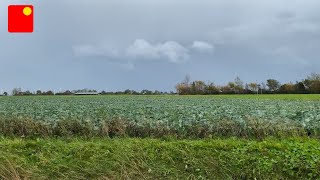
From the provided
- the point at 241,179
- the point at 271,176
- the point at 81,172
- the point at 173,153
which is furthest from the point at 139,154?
the point at 271,176

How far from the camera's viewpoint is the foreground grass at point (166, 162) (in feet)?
20.4

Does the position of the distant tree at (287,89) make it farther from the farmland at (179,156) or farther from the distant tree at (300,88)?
the farmland at (179,156)

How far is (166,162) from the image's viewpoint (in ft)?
22.1

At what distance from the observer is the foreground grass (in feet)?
20.4

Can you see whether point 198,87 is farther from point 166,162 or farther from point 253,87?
point 166,162

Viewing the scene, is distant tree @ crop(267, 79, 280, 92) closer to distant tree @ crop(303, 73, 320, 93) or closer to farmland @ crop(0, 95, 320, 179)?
distant tree @ crop(303, 73, 320, 93)

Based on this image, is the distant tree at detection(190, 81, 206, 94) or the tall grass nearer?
the tall grass

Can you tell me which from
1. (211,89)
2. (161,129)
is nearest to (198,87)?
(211,89)

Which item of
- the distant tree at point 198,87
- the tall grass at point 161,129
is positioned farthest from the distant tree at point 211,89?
the tall grass at point 161,129

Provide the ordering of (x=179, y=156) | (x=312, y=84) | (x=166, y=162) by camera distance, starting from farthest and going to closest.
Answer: (x=312, y=84) → (x=179, y=156) → (x=166, y=162)

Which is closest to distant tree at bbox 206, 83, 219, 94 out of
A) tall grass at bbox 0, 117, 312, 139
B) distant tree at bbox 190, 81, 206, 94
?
distant tree at bbox 190, 81, 206, 94

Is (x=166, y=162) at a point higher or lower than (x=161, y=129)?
lower

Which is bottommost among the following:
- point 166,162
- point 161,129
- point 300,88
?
point 166,162

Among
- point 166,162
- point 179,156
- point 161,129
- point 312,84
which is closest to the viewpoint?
point 166,162
